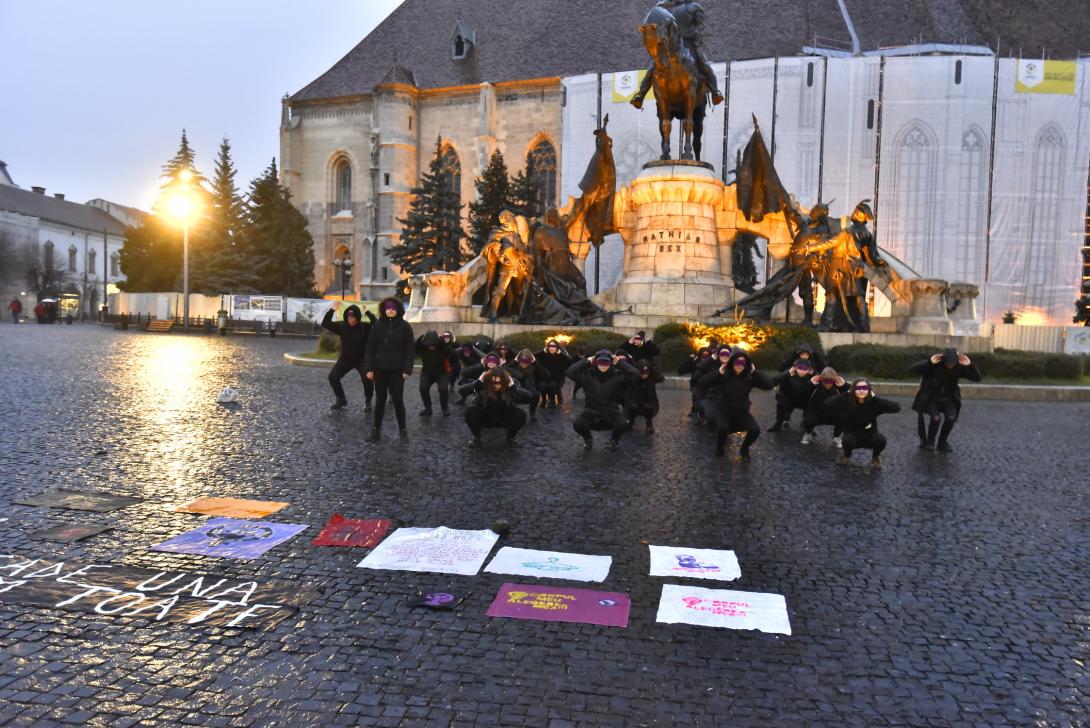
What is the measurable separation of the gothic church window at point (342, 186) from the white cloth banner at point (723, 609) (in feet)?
177

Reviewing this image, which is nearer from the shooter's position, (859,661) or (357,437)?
(859,661)

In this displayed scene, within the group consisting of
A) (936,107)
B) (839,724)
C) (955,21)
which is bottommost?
(839,724)

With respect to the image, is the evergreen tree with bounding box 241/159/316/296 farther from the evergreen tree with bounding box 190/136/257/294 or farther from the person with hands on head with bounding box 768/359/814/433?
the person with hands on head with bounding box 768/359/814/433

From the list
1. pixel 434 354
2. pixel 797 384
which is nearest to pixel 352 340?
pixel 434 354

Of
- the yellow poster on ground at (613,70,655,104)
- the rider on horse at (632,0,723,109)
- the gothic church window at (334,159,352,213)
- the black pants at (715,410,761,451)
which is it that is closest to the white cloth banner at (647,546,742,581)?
the black pants at (715,410,761,451)

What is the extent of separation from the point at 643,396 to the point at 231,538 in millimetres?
5785

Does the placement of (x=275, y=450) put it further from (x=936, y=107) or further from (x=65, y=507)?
(x=936, y=107)

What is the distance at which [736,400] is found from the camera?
8383mm

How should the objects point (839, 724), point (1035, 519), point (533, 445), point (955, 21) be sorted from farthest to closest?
point (955, 21) < point (533, 445) < point (1035, 519) < point (839, 724)

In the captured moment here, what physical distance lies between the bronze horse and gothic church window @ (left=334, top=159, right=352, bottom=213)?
126 feet

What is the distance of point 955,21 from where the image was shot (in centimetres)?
4206

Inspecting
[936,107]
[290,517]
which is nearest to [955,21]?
[936,107]

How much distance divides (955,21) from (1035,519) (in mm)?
43685

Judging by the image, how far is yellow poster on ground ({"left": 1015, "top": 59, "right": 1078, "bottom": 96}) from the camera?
35031 millimetres
